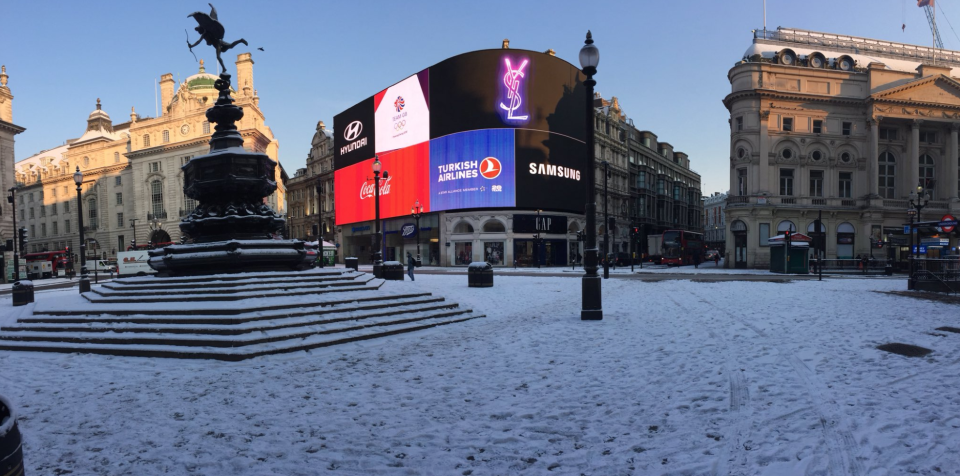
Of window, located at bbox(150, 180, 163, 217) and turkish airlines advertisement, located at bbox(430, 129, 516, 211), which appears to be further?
window, located at bbox(150, 180, 163, 217)

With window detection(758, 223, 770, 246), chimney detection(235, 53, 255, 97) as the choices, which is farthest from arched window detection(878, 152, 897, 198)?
chimney detection(235, 53, 255, 97)

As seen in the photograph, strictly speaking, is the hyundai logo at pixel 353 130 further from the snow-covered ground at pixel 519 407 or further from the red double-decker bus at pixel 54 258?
the snow-covered ground at pixel 519 407

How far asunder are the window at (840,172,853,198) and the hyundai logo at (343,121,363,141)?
168ft

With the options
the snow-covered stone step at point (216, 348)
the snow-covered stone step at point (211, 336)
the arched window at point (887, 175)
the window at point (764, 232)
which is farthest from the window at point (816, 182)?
the snow-covered stone step at point (216, 348)

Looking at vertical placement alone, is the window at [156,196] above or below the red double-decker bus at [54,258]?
above

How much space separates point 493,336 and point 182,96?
235ft

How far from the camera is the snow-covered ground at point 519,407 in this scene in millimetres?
3920

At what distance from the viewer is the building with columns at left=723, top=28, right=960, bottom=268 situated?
4100cm

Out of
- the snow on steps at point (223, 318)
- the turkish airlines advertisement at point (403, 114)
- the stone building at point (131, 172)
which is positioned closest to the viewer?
the snow on steps at point (223, 318)

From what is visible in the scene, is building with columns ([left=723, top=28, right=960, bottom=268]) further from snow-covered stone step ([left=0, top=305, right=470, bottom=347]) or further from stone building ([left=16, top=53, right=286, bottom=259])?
stone building ([left=16, top=53, right=286, bottom=259])

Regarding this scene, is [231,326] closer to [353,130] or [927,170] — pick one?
[353,130]

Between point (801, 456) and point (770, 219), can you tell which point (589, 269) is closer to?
point (801, 456)

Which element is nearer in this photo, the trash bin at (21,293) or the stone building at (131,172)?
the trash bin at (21,293)

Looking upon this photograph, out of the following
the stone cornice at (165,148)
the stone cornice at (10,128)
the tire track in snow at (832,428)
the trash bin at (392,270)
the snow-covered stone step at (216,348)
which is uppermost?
the stone cornice at (165,148)
